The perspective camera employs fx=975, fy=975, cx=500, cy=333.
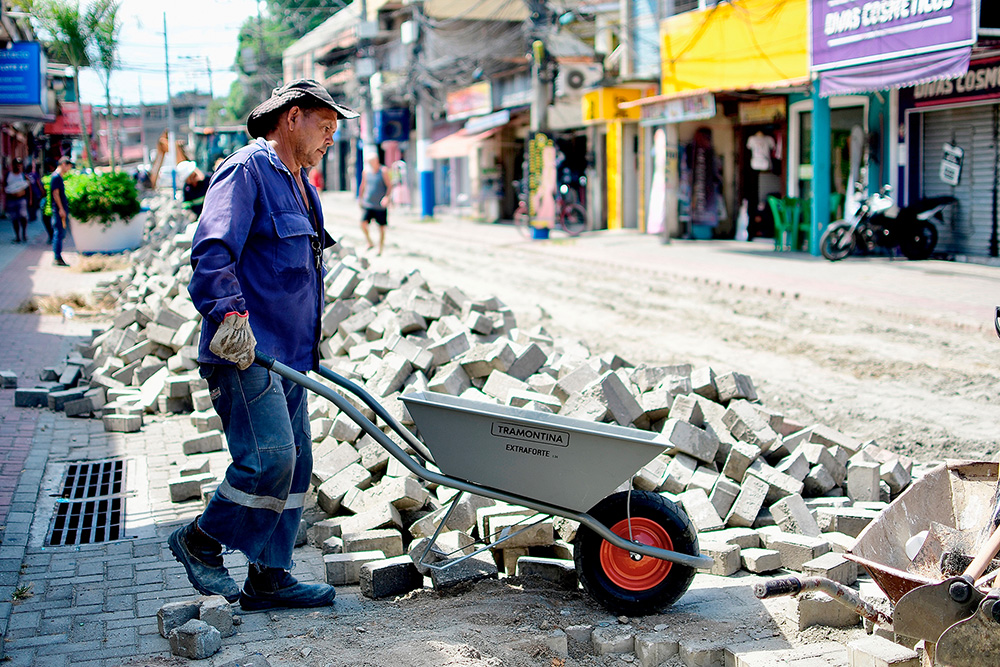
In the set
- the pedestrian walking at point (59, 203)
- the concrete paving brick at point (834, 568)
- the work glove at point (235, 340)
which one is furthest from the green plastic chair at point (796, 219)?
the work glove at point (235, 340)

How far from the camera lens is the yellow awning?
18.1 meters

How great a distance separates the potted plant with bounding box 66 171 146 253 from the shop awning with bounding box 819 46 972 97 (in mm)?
12694

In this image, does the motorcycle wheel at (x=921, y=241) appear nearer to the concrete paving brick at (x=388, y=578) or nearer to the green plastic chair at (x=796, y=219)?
the green plastic chair at (x=796, y=219)

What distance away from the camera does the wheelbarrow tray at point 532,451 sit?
3.42m

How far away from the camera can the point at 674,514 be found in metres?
3.63

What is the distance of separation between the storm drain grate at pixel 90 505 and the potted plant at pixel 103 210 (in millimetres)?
13177

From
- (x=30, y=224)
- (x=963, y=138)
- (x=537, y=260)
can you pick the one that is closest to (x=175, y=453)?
(x=537, y=260)

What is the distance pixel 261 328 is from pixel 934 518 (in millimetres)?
2638

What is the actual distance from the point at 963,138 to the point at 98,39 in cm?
2178

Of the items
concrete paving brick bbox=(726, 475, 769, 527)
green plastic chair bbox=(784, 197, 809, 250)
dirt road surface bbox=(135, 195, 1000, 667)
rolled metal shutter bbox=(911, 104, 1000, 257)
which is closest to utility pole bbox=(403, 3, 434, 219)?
dirt road surface bbox=(135, 195, 1000, 667)

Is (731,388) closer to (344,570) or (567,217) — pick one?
(344,570)

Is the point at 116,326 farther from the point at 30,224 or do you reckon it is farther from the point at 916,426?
the point at 30,224

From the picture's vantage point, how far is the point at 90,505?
5.39m

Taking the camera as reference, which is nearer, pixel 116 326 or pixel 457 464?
pixel 457 464
